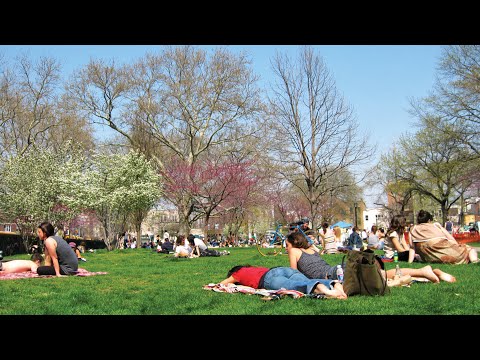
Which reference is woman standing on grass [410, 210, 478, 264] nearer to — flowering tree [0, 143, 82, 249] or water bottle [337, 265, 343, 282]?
water bottle [337, 265, 343, 282]

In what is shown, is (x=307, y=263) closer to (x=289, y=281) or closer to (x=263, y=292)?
(x=289, y=281)

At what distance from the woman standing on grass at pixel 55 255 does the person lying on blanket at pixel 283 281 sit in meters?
4.19

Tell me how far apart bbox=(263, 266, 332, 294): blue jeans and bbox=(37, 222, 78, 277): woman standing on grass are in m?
4.98

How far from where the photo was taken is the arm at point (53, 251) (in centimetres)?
1138

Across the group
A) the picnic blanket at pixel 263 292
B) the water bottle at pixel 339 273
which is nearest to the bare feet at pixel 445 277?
the water bottle at pixel 339 273

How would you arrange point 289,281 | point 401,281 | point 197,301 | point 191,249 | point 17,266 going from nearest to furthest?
point 197,301, point 289,281, point 401,281, point 17,266, point 191,249

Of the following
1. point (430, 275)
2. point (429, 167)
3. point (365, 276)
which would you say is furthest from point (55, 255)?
point (429, 167)

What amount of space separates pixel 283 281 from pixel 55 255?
18.3ft

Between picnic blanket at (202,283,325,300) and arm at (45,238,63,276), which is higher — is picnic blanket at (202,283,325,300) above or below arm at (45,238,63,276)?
below

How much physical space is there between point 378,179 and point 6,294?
55375 mm

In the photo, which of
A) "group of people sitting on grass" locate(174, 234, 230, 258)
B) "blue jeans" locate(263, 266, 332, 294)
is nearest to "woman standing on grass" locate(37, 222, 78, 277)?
"blue jeans" locate(263, 266, 332, 294)

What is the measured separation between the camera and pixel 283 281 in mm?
8133

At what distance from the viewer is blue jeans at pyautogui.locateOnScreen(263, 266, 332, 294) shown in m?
7.80
